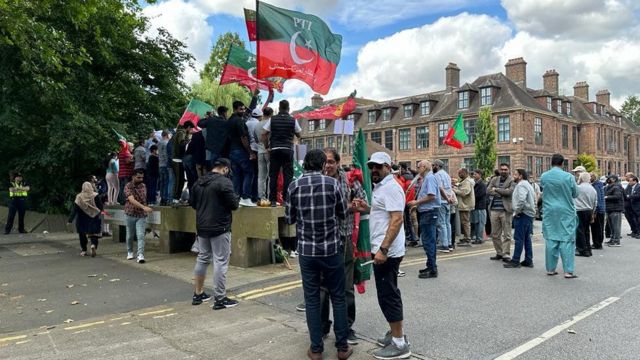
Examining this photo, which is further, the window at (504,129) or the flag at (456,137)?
the window at (504,129)

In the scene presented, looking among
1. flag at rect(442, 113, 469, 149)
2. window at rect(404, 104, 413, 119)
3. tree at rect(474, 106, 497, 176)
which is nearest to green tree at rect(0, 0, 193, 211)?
flag at rect(442, 113, 469, 149)

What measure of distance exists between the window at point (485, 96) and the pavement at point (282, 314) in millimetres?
39241

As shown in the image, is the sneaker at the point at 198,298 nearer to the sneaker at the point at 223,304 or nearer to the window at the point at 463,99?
the sneaker at the point at 223,304

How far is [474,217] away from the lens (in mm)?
12773

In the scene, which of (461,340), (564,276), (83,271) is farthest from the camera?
(83,271)

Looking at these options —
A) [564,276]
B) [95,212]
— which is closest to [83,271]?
[95,212]

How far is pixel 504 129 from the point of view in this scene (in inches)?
1761

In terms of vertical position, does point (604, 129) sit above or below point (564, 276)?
above

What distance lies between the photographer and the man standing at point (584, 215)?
1027cm

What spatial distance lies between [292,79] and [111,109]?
11.4 meters

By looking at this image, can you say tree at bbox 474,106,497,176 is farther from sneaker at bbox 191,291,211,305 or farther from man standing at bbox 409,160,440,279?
sneaker at bbox 191,291,211,305

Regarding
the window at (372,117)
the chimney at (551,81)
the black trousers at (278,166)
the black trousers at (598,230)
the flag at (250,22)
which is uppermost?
the chimney at (551,81)

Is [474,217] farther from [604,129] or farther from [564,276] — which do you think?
[604,129]

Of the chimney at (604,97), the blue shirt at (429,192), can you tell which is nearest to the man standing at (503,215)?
the blue shirt at (429,192)
